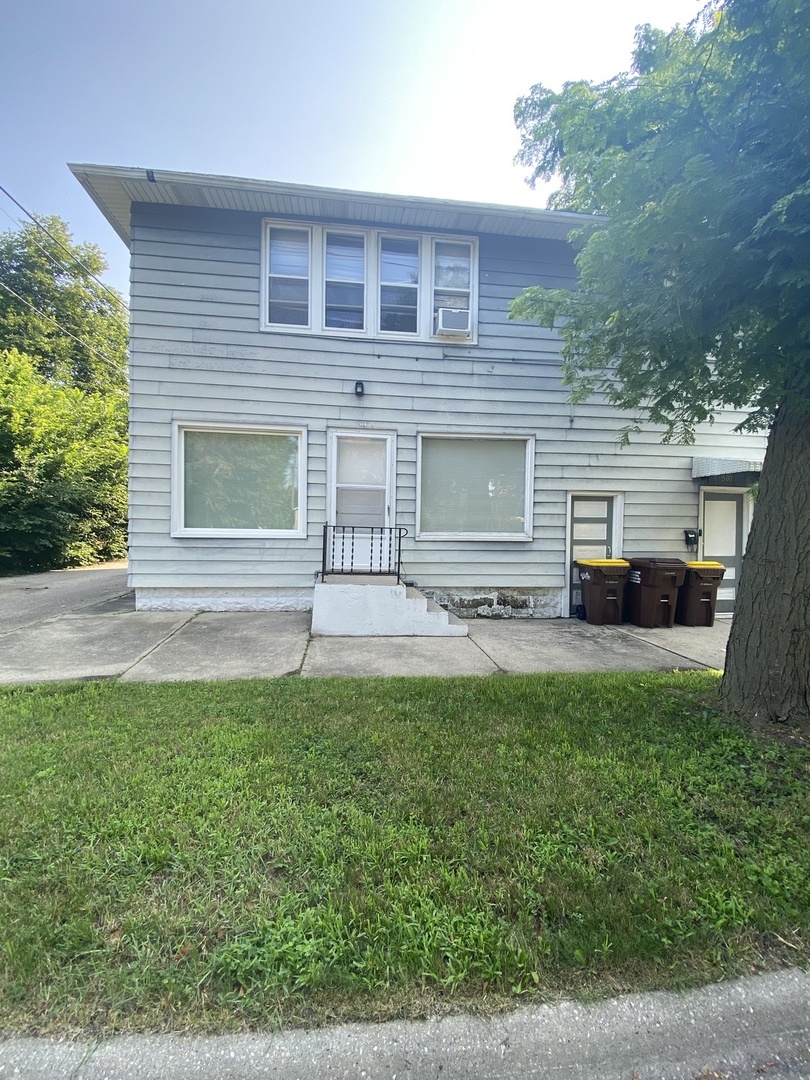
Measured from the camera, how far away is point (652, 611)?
23.2ft

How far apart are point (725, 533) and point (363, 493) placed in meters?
6.26

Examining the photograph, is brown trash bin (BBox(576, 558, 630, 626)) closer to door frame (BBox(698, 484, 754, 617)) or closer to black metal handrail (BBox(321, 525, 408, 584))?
door frame (BBox(698, 484, 754, 617))

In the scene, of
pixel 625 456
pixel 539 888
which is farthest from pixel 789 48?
pixel 625 456

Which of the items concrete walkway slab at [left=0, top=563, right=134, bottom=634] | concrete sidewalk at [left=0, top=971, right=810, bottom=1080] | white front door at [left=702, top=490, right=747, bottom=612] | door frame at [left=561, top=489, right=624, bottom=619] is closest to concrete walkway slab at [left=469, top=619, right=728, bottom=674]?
door frame at [left=561, top=489, right=624, bottom=619]

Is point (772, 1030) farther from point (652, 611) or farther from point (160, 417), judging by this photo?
point (160, 417)

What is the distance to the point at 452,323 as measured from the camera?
7309mm

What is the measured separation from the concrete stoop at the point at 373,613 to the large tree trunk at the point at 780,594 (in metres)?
3.38

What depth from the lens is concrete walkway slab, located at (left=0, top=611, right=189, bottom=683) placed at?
15.0ft

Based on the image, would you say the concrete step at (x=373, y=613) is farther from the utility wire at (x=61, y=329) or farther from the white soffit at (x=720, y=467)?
the utility wire at (x=61, y=329)

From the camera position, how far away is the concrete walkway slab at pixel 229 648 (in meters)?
4.64

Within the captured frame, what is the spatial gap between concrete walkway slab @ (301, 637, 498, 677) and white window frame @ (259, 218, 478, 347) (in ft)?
14.8

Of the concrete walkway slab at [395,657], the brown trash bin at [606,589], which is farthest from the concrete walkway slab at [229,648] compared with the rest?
the brown trash bin at [606,589]

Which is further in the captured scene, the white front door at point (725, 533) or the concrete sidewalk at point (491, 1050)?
the white front door at point (725, 533)

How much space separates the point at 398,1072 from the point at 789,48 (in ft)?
15.8
